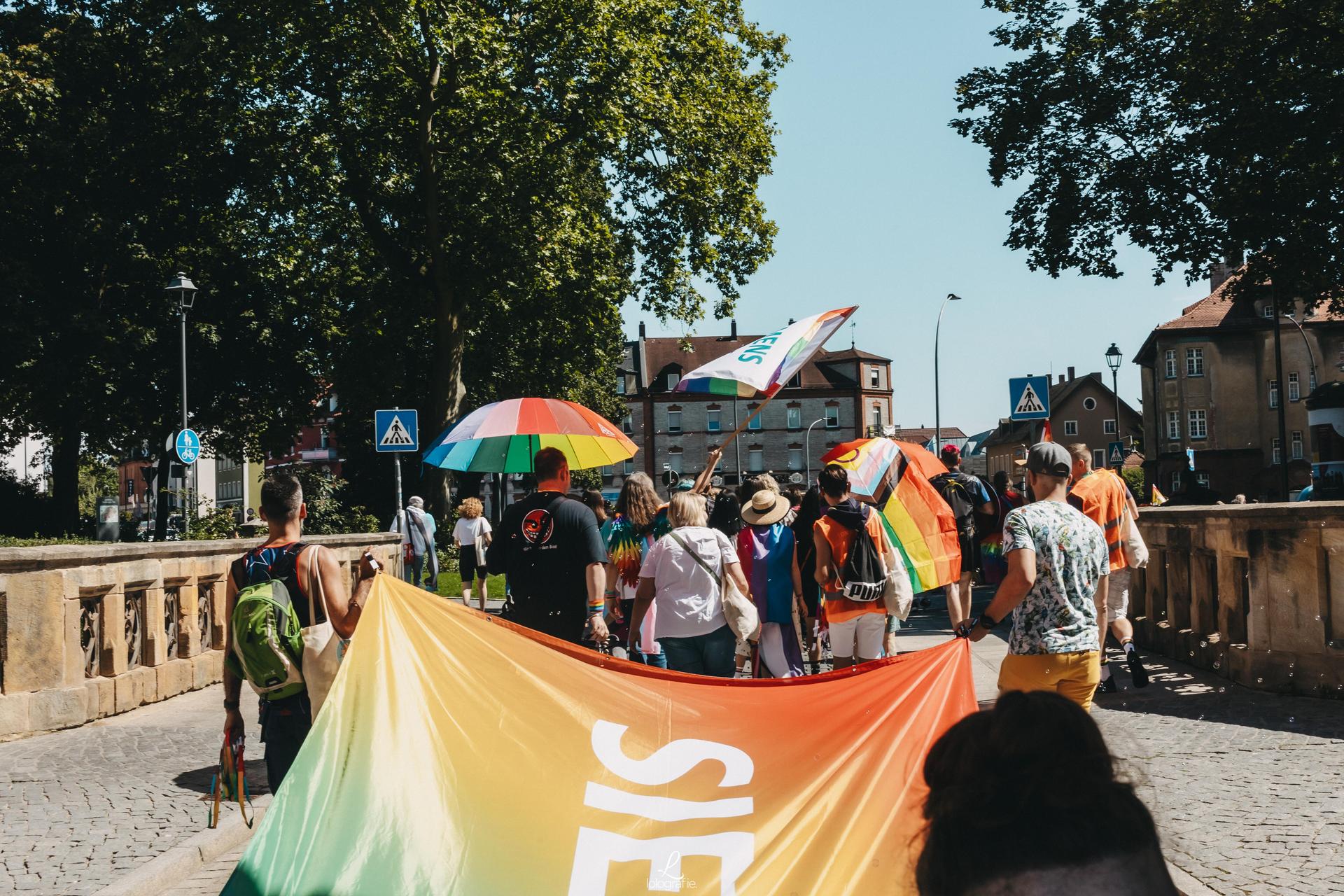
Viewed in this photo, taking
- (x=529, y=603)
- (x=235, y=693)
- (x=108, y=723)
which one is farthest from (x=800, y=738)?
(x=108, y=723)

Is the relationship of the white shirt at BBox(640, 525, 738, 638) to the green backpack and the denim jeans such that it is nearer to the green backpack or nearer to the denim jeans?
the denim jeans

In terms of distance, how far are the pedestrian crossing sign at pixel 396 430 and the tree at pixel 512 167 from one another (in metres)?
10.8

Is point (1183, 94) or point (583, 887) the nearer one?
point (583, 887)

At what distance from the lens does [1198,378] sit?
78250mm

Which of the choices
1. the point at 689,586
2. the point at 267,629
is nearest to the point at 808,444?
the point at 689,586

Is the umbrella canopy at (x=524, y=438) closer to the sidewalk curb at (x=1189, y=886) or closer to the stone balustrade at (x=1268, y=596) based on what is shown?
the sidewalk curb at (x=1189, y=886)

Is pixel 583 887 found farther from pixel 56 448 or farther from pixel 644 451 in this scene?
pixel 644 451

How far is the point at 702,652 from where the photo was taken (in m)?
7.76

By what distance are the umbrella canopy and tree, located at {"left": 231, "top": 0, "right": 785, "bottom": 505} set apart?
18.0 m

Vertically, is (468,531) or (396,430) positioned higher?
(396,430)

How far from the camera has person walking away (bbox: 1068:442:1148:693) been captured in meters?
9.30

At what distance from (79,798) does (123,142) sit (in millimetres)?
27370

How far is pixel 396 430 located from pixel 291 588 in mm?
13799

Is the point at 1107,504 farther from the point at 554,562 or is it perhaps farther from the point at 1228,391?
the point at 1228,391
